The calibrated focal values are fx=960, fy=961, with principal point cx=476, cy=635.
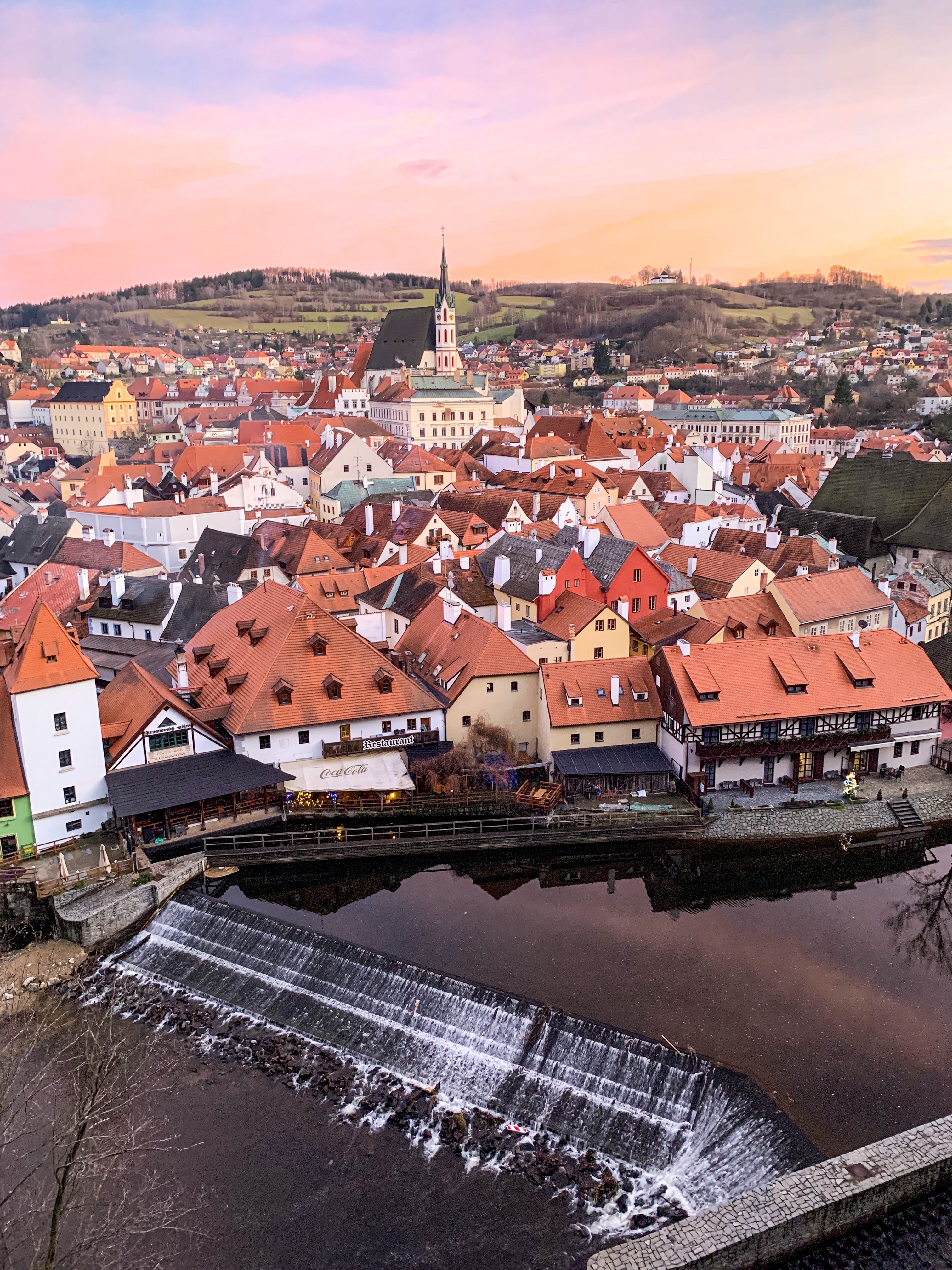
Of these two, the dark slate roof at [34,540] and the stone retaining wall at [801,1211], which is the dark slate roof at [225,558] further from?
the stone retaining wall at [801,1211]

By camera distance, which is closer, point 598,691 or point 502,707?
point 598,691

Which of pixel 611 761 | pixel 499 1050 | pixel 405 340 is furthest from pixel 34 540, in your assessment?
pixel 405 340

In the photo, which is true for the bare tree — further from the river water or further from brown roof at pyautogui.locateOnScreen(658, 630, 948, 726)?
brown roof at pyautogui.locateOnScreen(658, 630, 948, 726)

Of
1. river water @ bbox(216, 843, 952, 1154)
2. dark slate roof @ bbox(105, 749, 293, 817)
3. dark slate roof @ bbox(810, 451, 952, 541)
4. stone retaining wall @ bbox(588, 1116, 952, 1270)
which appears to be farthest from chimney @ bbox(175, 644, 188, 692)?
dark slate roof @ bbox(810, 451, 952, 541)

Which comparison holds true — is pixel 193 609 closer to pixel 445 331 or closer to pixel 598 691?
pixel 598 691

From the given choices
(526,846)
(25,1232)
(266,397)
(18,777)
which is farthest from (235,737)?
(266,397)

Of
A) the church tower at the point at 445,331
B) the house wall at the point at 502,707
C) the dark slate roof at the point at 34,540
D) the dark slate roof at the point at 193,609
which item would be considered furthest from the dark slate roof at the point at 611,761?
the church tower at the point at 445,331
